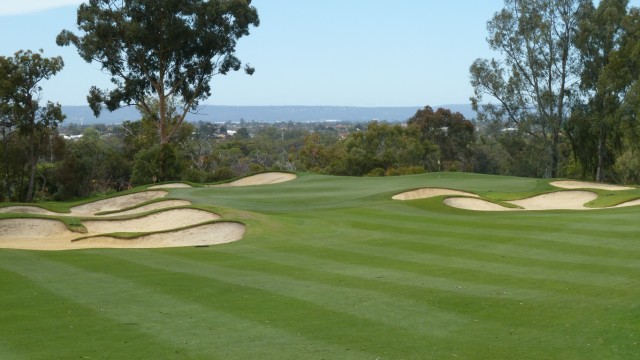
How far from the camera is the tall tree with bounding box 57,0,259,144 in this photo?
52.5 meters

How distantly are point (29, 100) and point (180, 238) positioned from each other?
100 feet

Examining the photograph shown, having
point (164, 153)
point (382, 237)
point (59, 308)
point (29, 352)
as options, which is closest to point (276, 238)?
point (382, 237)

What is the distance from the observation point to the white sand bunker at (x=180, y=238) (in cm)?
2319

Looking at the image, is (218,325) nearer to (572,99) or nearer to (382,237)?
(382,237)

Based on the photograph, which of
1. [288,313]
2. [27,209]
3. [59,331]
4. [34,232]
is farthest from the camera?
[27,209]

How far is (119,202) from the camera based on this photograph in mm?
37625

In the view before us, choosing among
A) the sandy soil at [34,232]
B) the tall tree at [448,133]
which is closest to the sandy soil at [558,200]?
the sandy soil at [34,232]

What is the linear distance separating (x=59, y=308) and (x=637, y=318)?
9203 millimetres

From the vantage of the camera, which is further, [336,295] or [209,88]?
[209,88]

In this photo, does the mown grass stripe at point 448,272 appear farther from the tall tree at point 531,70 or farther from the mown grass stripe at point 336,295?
the tall tree at point 531,70

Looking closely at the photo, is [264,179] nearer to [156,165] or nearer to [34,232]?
[156,165]

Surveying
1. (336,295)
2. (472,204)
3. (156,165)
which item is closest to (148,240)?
(336,295)

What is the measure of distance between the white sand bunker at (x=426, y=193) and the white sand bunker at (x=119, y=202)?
12.3 meters

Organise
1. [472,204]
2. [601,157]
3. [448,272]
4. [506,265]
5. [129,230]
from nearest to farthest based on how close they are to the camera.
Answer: [448,272] < [506,265] < [129,230] < [472,204] < [601,157]
